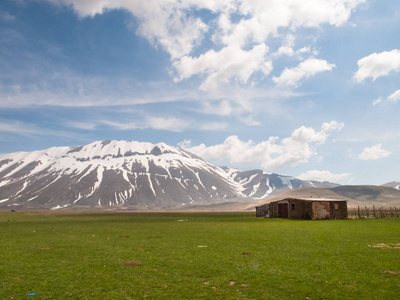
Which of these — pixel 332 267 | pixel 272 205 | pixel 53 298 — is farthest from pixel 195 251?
pixel 272 205

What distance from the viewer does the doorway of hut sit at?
72.0 m

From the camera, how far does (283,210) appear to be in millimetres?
73250

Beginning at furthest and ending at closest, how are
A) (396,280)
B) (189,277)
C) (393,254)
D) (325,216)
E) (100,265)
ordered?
1. (325,216)
2. (393,254)
3. (100,265)
4. (189,277)
5. (396,280)

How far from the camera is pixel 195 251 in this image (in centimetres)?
2214

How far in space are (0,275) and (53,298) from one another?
18.6ft

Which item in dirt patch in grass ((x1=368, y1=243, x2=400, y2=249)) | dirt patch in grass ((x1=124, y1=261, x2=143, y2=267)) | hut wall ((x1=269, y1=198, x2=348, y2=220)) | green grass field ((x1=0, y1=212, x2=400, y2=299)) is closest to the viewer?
green grass field ((x1=0, y1=212, x2=400, y2=299))

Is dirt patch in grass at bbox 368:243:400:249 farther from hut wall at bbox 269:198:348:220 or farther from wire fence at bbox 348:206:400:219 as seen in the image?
hut wall at bbox 269:198:348:220

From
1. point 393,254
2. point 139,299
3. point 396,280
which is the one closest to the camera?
point 139,299

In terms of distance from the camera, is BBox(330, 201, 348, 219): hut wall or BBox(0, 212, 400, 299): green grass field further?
BBox(330, 201, 348, 219): hut wall

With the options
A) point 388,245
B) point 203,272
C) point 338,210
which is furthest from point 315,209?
point 203,272

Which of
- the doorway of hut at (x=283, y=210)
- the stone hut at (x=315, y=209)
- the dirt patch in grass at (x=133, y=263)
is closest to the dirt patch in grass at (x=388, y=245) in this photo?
the dirt patch in grass at (x=133, y=263)

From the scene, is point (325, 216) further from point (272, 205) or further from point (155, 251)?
point (155, 251)

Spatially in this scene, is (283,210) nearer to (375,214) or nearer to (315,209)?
(315,209)

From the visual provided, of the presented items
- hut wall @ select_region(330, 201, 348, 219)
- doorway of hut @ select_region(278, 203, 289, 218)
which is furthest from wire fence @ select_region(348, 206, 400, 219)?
doorway of hut @ select_region(278, 203, 289, 218)
